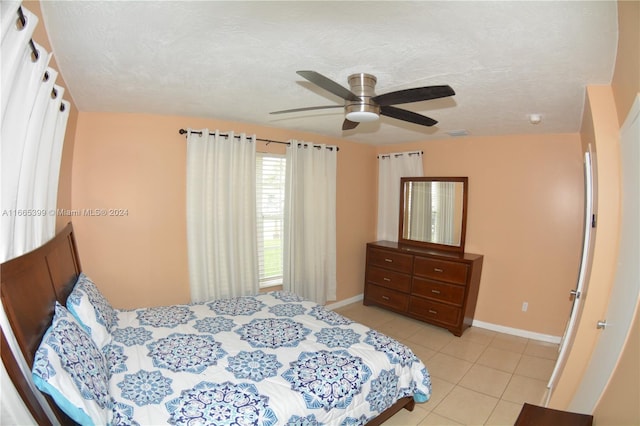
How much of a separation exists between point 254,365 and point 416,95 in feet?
6.01

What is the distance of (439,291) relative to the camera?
145 inches

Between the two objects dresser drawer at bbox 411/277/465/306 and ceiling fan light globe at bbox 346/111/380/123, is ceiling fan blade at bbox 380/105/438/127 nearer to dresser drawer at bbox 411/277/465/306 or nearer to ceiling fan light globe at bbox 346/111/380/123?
ceiling fan light globe at bbox 346/111/380/123

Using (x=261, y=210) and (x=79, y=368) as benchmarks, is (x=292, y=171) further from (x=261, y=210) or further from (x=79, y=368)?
(x=79, y=368)

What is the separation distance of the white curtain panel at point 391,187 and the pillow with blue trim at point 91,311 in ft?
11.8

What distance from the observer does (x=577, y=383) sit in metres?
1.87

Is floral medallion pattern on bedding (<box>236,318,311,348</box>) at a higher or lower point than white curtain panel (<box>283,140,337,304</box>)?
lower

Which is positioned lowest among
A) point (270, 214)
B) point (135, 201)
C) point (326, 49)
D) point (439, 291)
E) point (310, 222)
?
point (439, 291)

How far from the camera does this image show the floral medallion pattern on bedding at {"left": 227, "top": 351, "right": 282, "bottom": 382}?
179 centimetres

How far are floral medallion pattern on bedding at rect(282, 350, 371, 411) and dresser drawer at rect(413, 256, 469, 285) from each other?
210 centimetres

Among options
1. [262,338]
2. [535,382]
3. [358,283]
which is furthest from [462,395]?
[358,283]

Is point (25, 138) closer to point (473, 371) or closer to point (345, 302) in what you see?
point (473, 371)

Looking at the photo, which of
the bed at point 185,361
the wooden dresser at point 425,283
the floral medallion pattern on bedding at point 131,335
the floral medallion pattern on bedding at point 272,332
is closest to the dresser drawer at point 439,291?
the wooden dresser at point 425,283

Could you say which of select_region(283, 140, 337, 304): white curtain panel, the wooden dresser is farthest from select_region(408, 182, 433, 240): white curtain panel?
select_region(283, 140, 337, 304): white curtain panel

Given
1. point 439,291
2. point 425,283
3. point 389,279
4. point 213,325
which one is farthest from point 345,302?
point 213,325
